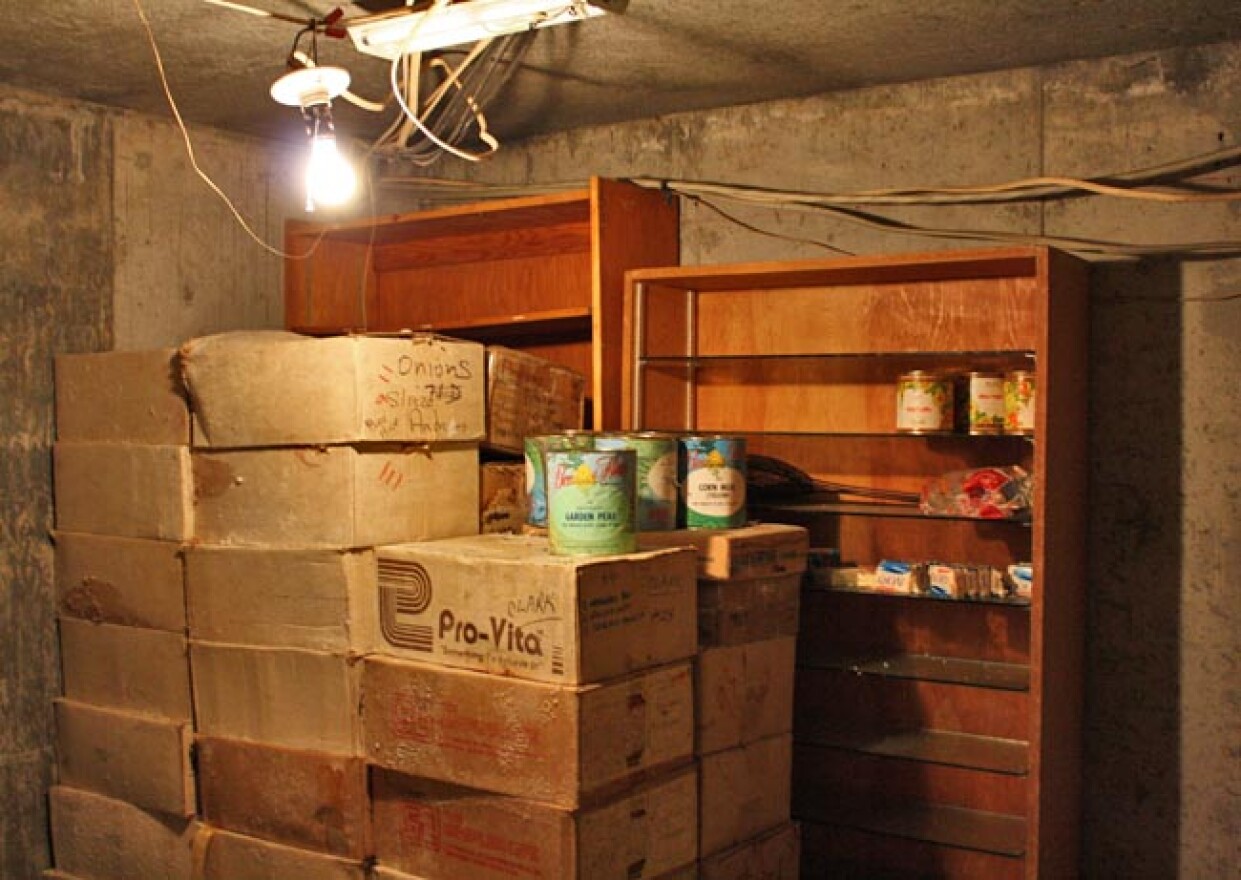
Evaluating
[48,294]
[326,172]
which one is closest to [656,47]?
[326,172]

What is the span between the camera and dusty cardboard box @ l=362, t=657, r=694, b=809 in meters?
2.14

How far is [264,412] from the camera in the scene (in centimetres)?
257

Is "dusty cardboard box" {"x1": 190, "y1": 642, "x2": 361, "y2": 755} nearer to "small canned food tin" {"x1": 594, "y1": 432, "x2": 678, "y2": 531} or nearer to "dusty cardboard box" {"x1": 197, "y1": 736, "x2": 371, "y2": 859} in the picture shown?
"dusty cardboard box" {"x1": 197, "y1": 736, "x2": 371, "y2": 859}

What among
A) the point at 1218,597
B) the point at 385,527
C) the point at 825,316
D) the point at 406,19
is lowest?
the point at 1218,597

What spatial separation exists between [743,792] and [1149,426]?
4.31 feet

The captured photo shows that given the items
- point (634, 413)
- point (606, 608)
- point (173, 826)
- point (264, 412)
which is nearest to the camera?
point (606, 608)

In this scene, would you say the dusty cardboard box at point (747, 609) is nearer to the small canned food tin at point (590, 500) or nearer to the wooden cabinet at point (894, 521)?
the small canned food tin at point (590, 500)

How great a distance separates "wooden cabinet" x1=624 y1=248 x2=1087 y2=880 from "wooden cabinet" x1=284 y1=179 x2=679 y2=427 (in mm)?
129

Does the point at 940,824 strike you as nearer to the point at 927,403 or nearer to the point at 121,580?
the point at 927,403

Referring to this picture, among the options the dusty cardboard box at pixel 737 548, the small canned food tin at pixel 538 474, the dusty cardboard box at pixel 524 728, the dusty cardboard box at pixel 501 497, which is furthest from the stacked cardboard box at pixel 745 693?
the dusty cardboard box at pixel 501 497

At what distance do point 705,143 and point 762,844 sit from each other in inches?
75.0

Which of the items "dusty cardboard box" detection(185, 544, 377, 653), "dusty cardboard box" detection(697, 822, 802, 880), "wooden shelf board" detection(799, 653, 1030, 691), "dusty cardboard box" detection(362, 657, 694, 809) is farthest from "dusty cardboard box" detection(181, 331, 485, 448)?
"wooden shelf board" detection(799, 653, 1030, 691)

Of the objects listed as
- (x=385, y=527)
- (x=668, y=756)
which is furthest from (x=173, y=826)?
(x=668, y=756)

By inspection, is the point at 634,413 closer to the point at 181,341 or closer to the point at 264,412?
the point at 264,412
